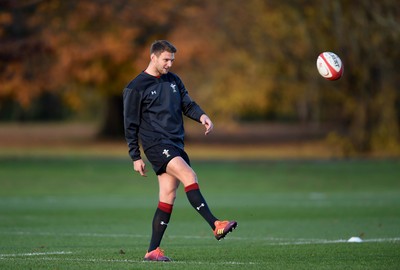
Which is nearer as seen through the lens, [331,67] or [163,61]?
[163,61]

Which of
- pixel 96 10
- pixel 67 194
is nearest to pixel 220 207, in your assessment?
pixel 67 194

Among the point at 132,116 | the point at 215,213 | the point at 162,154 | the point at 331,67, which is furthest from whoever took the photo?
the point at 215,213

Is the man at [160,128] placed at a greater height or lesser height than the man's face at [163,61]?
lesser

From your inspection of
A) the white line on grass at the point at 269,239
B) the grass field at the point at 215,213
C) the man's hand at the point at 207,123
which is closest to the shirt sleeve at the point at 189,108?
the man's hand at the point at 207,123

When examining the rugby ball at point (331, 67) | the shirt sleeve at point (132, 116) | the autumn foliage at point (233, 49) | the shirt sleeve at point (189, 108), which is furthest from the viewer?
the autumn foliage at point (233, 49)

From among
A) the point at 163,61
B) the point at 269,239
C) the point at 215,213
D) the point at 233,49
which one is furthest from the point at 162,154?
the point at 233,49

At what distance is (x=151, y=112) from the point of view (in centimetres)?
1096

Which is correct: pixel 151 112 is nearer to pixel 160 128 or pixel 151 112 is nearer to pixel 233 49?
pixel 160 128

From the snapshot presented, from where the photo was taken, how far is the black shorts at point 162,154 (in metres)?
10.8

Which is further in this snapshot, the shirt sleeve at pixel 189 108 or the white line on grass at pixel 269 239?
the white line on grass at pixel 269 239

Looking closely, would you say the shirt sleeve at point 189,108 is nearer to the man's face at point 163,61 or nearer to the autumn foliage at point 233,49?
the man's face at point 163,61

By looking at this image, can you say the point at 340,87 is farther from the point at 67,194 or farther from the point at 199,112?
the point at 199,112

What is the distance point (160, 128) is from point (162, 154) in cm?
32

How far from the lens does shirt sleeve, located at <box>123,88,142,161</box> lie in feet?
35.8
